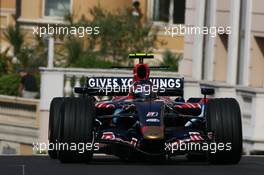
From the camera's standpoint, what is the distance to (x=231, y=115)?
1827cm

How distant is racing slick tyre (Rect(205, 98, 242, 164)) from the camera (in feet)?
59.7

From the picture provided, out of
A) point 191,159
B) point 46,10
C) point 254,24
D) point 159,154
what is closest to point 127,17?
point 46,10

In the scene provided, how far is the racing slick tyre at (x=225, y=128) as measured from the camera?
18.2 meters

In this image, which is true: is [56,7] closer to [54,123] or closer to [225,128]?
[54,123]

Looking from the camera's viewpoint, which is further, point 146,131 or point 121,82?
point 121,82

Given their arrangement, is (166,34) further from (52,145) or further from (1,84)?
(52,145)

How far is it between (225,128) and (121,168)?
1.42m

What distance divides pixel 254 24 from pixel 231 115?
11426 millimetres

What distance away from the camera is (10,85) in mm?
34625

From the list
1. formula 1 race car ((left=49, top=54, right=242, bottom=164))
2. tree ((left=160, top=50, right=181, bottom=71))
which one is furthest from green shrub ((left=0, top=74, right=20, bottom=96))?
formula 1 race car ((left=49, top=54, right=242, bottom=164))
